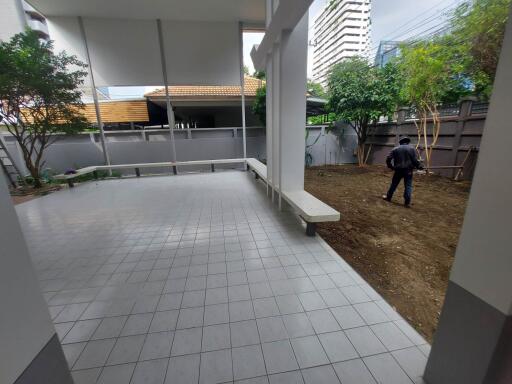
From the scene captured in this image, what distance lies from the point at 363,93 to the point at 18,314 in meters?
8.23

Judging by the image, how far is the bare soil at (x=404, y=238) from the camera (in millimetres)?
1997

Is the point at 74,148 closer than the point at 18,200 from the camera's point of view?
No

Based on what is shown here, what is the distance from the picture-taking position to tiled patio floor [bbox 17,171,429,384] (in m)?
1.32

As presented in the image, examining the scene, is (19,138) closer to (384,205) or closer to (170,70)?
(170,70)

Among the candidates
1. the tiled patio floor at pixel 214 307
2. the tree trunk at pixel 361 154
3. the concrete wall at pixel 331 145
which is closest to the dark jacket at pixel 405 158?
the tiled patio floor at pixel 214 307

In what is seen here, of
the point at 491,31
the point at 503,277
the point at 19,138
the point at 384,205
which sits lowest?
the point at 384,205

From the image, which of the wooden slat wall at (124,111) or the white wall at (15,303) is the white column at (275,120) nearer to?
the white wall at (15,303)

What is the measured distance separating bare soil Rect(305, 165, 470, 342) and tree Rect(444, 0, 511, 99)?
93.9 inches

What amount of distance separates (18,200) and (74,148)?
274cm

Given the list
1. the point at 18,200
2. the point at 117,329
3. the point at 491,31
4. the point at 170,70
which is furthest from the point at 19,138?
the point at 491,31

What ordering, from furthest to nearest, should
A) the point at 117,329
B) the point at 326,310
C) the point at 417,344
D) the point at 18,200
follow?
1. the point at 18,200
2. the point at 326,310
3. the point at 117,329
4. the point at 417,344

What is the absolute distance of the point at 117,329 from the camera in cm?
160

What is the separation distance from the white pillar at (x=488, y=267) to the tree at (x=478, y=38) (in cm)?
520

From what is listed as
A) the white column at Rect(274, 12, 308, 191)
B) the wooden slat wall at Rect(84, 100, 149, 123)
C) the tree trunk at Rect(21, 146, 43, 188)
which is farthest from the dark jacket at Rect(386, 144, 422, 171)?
the wooden slat wall at Rect(84, 100, 149, 123)
